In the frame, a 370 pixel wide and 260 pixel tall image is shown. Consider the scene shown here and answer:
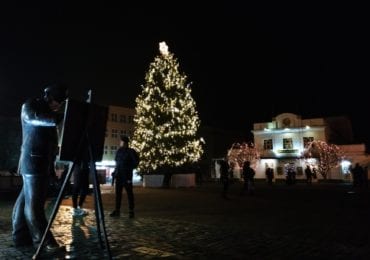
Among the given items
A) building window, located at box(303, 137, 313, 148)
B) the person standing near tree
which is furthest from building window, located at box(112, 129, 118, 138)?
the person standing near tree

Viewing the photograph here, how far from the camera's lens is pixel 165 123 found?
108 ft

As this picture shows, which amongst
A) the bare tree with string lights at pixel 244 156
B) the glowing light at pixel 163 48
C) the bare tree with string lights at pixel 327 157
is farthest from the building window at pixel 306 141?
the glowing light at pixel 163 48

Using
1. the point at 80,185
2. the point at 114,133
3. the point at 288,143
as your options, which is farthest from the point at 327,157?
the point at 80,185

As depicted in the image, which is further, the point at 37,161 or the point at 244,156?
the point at 244,156

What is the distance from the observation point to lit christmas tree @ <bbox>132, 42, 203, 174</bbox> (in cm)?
3259

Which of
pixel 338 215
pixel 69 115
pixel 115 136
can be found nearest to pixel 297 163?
pixel 115 136

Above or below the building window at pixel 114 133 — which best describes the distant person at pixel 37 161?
below

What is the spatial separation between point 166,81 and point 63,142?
28.4m

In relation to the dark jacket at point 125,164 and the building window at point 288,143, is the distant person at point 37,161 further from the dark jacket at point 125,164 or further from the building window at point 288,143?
the building window at point 288,143

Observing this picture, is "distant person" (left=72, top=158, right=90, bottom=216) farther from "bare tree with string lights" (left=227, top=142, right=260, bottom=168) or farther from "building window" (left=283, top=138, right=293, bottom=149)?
"building window" (left=283, top=138, right=293, bottom=149)

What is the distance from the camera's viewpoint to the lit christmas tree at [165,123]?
32.6 meters

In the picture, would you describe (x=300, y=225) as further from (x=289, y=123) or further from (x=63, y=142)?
(x=289, y=123)

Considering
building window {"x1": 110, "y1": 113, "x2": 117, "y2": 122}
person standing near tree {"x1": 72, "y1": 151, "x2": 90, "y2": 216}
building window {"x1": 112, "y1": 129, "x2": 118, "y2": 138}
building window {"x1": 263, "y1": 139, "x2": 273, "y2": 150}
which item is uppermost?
building window {"x1": 110, "y1": 113, "x2": 117, "y2": 122}

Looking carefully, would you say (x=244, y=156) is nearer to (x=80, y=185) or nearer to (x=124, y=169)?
(x=80, y=185)
